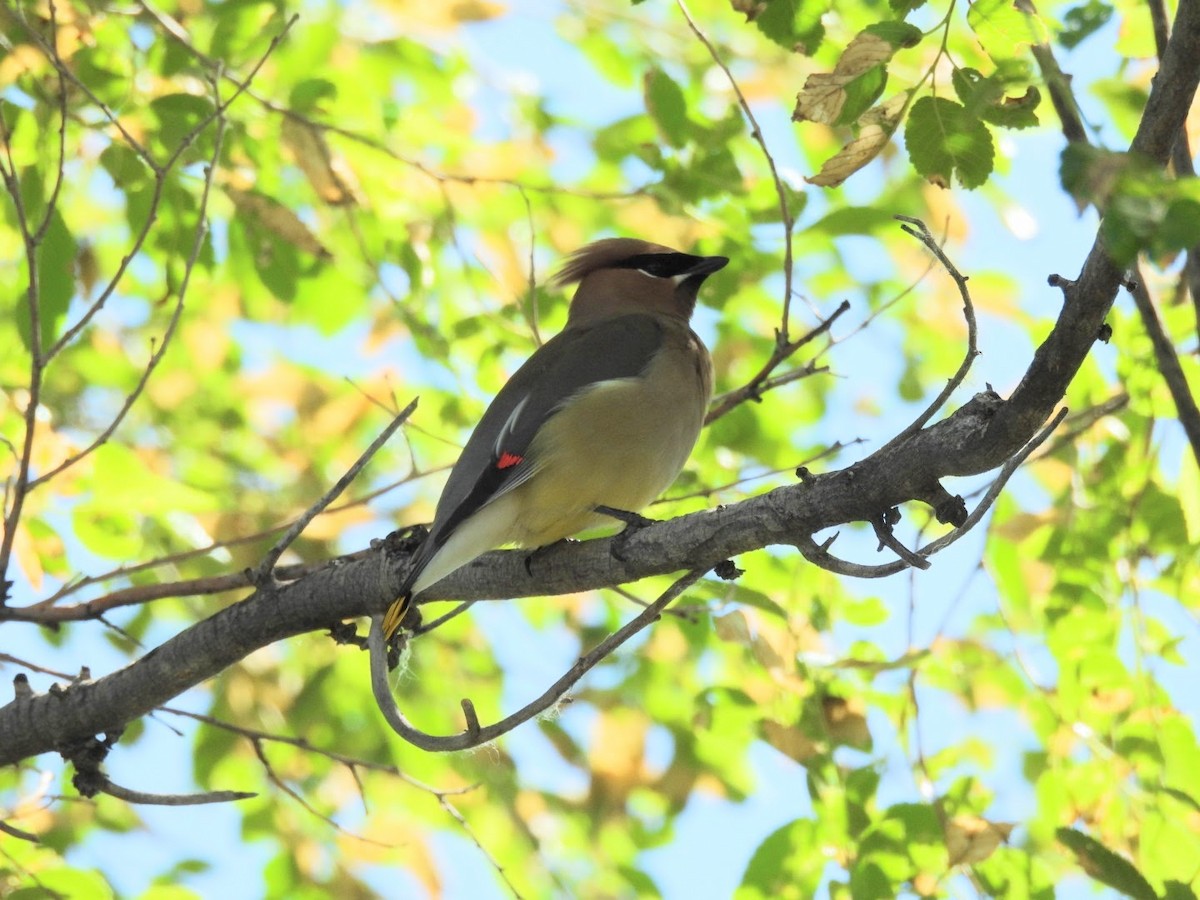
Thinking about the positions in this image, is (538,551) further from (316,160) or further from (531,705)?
(316,160)

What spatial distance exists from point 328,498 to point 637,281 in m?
2.42

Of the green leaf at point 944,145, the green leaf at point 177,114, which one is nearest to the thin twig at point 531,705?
the green leaf at point 944,145

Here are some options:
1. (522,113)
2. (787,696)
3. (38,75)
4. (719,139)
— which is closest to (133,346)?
(522,113)

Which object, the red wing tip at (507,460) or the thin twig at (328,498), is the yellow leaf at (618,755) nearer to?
the red wing tip at (507,460)

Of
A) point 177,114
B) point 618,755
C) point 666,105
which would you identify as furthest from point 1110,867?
point 618,755

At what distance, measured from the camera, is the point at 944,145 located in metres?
2.80

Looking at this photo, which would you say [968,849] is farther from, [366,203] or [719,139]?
[366,203]

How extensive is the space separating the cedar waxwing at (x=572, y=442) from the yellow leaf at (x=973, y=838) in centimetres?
120

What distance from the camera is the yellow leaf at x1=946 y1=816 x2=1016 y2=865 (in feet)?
11.1

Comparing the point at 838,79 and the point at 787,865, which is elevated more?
the point at 838,79

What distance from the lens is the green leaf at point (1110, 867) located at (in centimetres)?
310

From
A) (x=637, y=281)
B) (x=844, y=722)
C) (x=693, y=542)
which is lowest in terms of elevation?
(x=693, y=542)

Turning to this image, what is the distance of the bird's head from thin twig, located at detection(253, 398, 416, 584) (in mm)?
2059

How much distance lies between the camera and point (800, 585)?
13.9 ft
